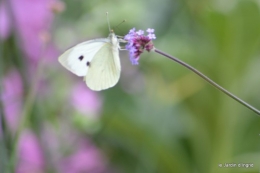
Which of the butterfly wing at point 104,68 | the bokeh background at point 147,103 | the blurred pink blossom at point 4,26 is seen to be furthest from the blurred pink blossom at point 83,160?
the butterfly wing at point 104,68

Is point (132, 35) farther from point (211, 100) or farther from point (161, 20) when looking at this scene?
point (161, 20)

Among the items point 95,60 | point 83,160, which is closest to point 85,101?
point 83,160

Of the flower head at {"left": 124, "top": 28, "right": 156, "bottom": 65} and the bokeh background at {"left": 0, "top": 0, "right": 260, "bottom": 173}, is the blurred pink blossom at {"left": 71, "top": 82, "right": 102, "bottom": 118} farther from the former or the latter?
the flower head at {"left": 124, "top": 28, "right": 156, "bottom": 65}

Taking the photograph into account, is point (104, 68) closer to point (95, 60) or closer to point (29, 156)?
point (95, 60)

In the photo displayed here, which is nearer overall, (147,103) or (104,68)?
(104,68)

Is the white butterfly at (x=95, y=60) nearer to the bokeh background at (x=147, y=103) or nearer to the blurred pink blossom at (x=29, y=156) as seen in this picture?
the bokeh background at (x=147, y=103)
